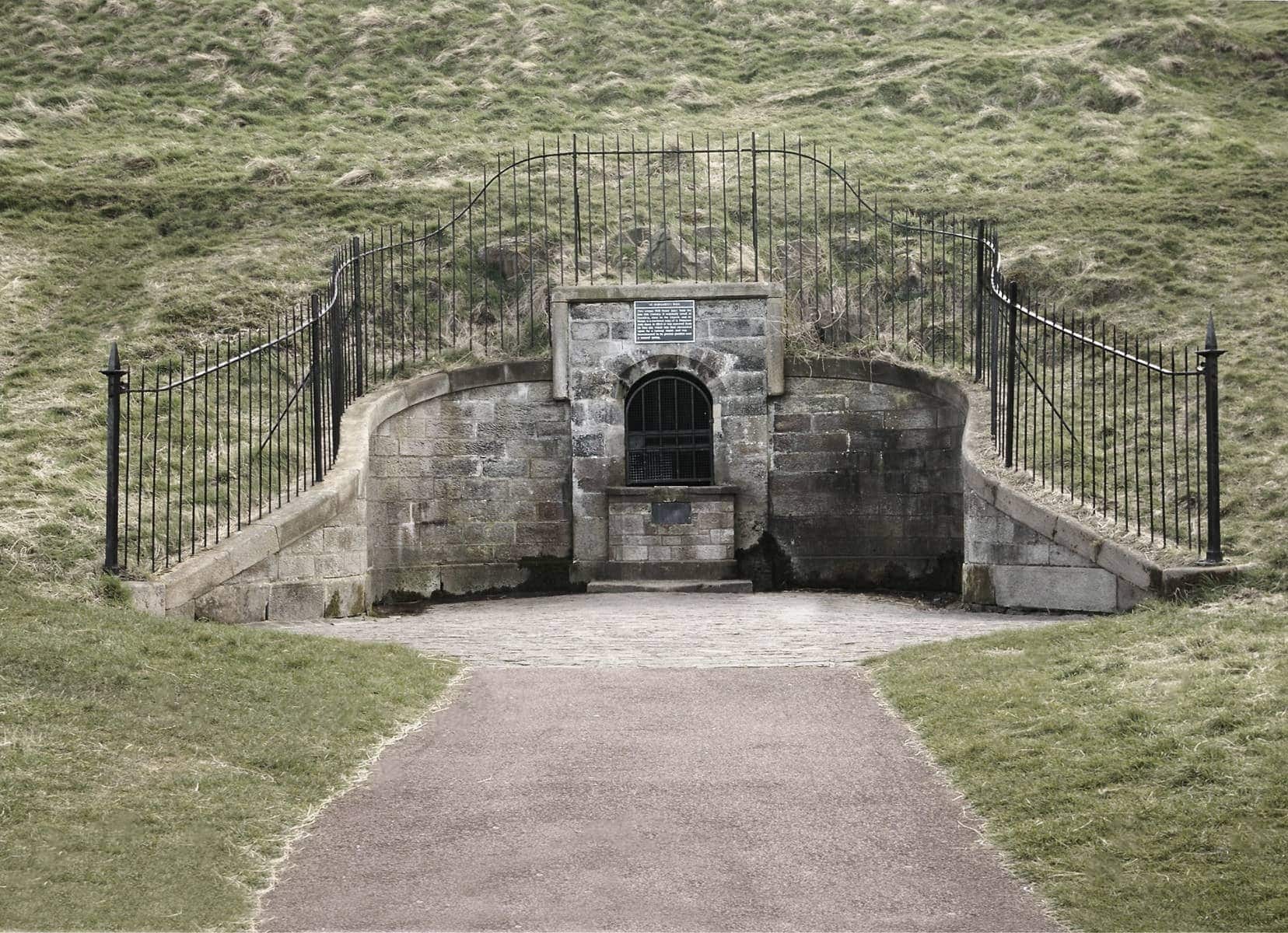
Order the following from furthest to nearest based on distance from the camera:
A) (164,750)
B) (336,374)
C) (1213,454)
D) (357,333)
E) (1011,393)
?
1. (357,333)
2. (336,374)
3. (1011,393)
4. (1213,454)
5. (164,750)

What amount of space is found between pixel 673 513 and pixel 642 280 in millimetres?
3737

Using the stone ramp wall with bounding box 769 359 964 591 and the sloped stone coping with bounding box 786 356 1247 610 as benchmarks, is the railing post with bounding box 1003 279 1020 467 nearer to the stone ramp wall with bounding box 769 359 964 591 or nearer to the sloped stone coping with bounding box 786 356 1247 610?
the sloped stone coping with bounding box 786 356 1247 610

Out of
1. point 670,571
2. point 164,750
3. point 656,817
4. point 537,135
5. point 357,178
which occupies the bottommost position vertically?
point 656,817

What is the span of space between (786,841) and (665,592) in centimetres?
975

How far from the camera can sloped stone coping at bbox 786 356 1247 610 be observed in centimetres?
1016

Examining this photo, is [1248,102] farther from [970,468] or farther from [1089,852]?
[1089,852]

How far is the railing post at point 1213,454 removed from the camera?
33.1ft

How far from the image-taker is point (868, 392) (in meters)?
16.1

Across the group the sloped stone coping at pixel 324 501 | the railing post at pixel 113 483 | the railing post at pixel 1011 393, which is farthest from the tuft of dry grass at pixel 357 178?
the railing post at pixel 1011 393

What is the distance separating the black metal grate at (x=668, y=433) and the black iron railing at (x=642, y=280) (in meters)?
1.52

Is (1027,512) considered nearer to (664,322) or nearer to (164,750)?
(664,322)

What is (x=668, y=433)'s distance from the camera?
54.6 ft

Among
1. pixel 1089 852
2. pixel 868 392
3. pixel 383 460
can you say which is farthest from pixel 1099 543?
pixel 383 460

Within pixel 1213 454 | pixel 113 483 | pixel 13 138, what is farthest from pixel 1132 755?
pixel 13 138
